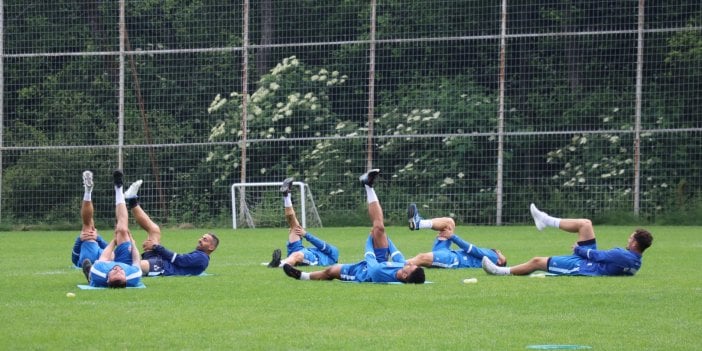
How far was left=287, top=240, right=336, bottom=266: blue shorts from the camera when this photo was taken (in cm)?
2023

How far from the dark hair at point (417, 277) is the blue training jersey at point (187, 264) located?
351cm

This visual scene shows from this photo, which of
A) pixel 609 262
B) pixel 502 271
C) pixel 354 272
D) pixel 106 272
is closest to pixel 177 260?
pixel 106 272

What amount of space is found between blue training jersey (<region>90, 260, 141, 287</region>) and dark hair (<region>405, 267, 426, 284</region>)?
11.8ft

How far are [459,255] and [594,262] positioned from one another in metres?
2.72

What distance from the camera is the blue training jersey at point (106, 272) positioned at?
620 inches

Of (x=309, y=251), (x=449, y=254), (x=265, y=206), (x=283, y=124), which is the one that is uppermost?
(x=283, y=124)

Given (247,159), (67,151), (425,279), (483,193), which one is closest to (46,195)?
(67,151)

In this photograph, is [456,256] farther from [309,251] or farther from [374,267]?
[374,267]

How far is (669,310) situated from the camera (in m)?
13.2

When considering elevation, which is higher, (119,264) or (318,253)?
(119,264)

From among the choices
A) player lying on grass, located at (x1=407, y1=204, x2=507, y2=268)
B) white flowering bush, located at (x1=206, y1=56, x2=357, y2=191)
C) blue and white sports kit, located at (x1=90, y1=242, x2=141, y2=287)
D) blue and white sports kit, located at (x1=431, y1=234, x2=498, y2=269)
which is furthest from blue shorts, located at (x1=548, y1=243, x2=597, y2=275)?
white flowering bush, located at (x1=206, y1=56, x2=357, y2=191)

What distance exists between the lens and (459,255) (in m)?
19.4

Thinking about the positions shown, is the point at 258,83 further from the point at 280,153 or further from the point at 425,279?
the point at 425,279

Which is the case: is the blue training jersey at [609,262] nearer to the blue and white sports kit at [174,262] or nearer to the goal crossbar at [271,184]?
the blue and white sports kit at [174,262]
